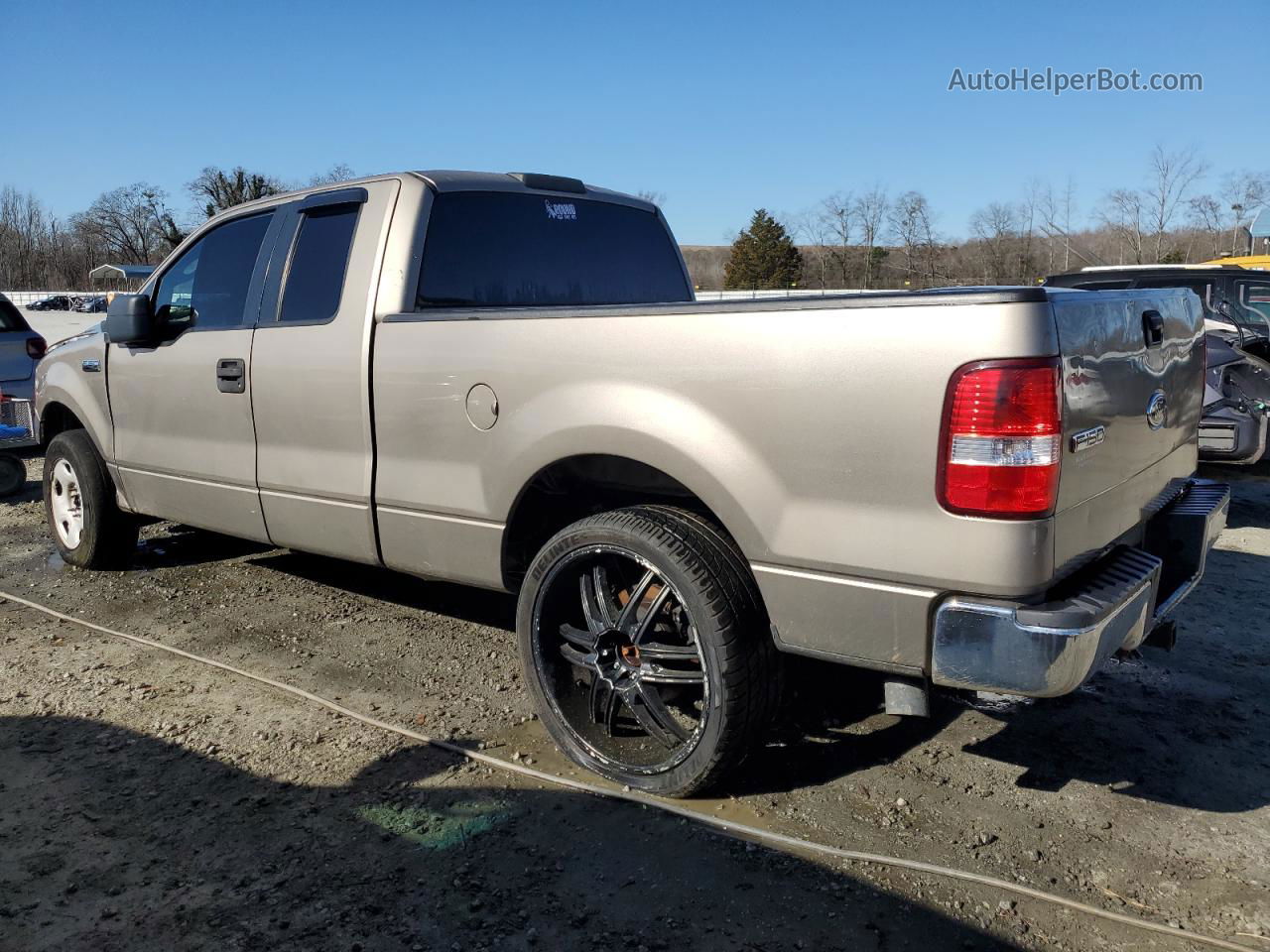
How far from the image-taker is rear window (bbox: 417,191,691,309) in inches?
157

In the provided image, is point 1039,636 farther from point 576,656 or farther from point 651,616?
point 576,656

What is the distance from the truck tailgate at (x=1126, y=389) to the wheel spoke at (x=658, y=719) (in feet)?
4.37

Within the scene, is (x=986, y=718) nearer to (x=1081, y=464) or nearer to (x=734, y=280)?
(x=1081, y=464)

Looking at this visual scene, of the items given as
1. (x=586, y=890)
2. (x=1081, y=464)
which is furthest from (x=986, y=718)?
(x=586, y=890)

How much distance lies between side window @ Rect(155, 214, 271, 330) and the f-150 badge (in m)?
3.50

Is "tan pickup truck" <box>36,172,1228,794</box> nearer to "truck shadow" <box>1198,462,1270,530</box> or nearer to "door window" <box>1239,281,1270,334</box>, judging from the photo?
"truck shadow" <box>1198,462,1270,530</box>

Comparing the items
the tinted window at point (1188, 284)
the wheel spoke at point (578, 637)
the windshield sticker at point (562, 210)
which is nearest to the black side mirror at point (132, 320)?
the windshield sticker at point (562, 210)

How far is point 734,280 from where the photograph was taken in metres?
45.4

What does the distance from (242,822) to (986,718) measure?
2.59 m

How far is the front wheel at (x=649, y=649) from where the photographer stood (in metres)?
2.87

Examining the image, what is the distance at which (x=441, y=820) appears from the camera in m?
3.00

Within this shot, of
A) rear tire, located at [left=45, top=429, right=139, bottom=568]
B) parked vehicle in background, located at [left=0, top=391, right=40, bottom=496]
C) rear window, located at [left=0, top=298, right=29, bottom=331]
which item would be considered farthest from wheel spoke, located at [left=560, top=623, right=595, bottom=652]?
rear window, located at [left=0, top=298, right=29, bottom=331]

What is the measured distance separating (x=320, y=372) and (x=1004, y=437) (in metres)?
2.65

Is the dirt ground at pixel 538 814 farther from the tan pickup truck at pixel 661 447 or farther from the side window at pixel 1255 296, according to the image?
the side window at pixel 1255 296
